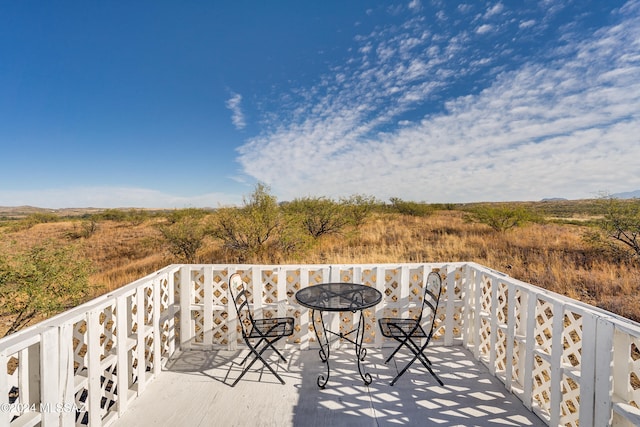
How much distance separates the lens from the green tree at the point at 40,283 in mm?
3736

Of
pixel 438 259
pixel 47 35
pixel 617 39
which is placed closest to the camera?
pixel 617 39

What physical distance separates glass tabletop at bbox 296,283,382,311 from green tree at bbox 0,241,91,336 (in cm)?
409

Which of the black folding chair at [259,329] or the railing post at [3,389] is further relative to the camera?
the black folding chair at [259,329]

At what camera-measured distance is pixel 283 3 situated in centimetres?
643

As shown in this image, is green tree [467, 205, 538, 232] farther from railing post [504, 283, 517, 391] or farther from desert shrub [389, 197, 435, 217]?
railing post [504, 283, 517, 391]

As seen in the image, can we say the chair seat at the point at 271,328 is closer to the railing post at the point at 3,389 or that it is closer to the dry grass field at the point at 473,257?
the railing post at the point at 3,389

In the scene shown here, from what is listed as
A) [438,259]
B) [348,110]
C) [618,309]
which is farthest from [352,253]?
[618,309]

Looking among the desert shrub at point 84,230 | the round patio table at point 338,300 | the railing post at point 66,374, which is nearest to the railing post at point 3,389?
the railing post at point 66,374

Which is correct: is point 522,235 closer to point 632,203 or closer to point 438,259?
point 632,203

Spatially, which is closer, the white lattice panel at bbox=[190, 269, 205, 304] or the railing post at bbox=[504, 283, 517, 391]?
the railing post at bbox=[504, 283, 517, 391]

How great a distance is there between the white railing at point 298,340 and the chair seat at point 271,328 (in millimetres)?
291

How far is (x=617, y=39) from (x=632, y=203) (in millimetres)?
5542

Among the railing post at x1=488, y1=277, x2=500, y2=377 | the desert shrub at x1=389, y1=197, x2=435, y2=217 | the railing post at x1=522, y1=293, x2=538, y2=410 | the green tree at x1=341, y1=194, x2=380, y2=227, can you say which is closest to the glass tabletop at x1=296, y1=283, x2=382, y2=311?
the railing post at x1=488, y1=277, x2=500, y2=377

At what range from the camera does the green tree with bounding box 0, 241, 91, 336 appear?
3736 millimetres
